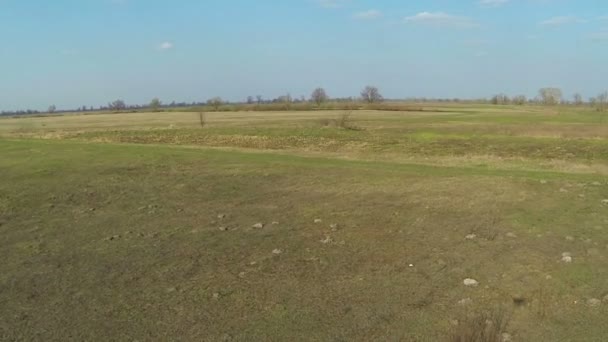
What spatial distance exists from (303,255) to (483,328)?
4141mm

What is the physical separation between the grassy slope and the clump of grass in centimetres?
19

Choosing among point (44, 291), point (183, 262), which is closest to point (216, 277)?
point (183, 262)

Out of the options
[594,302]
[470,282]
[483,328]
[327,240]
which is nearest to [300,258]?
[327,240]

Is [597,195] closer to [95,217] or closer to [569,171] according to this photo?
→ [569,171]

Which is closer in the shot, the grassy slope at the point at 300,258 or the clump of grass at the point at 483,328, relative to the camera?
the clump of grass at the point at 483,328

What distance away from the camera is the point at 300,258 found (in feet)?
30.8

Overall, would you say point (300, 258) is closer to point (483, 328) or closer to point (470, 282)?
point (470, 282)

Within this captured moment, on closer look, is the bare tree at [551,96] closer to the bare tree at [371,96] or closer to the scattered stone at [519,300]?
the bare tree at [371,96]

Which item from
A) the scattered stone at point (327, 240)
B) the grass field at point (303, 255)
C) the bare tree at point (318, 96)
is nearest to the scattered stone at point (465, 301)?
the grass field at point (303, 255)

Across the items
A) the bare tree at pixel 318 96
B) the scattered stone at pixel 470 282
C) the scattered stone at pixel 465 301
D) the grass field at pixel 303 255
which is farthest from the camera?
the bare tree at pixel 318 96

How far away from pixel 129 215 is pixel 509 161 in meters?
17.1

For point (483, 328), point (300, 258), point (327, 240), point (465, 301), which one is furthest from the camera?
point (327, 240)

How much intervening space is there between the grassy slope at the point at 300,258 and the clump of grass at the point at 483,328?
195 mm

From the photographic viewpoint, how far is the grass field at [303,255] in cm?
677
